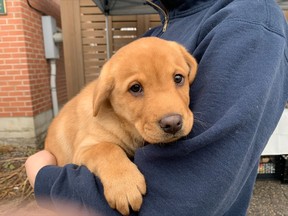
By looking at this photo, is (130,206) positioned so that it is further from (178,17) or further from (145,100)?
(178,17)

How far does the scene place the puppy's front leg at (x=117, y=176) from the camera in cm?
99

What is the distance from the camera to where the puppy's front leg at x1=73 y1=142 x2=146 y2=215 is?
992 millimetres

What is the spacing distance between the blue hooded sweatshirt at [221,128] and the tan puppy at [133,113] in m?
0.05

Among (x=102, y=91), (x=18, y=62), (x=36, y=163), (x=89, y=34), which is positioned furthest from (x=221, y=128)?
(x=18, y=62)

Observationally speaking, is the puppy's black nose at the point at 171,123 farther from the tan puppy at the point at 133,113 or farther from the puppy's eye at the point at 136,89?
the puppy's eye at the point at 136,89

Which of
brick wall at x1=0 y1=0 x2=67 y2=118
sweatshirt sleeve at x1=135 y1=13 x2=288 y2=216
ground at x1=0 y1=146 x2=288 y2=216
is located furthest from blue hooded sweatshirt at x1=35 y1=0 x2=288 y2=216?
brick wall at x1=0 y1=0 x2=67 y2=118

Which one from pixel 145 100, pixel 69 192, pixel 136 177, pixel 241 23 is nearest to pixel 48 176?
pixel 69 192

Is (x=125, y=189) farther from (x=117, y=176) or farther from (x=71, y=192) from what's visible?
(x=71, y=192)

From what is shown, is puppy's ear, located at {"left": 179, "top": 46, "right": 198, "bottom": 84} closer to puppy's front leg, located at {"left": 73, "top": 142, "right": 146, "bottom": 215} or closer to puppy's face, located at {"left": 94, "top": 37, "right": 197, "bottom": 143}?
puppy's face, located at {"left": 94, "top": 37, "right": 197, "bottom": 143}

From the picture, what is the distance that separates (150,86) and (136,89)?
8 centimetres

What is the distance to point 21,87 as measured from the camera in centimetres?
537

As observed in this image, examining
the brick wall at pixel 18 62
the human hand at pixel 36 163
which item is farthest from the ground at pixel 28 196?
the human hand at pixel 36 163

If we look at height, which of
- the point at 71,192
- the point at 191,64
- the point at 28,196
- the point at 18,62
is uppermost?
the point at 191,64

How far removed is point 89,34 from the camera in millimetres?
5570
